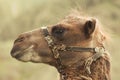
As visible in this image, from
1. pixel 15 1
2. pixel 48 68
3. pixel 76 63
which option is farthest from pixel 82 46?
pixel 15 1

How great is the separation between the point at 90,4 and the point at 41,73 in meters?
5.17

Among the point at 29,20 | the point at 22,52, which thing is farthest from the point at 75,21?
the point at 29,20

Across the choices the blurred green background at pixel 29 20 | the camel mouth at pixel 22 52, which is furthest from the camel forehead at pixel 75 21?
the blurred green background at pixel 29 20

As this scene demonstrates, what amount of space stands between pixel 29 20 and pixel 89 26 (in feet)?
63.7

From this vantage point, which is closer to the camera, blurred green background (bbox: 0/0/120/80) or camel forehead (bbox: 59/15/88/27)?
camel forehead (bbox: 59/15/88/27)

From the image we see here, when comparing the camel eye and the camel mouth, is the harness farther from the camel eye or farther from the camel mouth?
the camel mouth

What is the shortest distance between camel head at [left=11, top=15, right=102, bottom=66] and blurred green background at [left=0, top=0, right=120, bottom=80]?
12.9 meters

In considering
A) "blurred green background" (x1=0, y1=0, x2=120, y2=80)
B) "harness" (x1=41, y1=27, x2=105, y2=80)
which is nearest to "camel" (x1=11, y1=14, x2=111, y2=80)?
"harness" (x1=41, y1=27, x2=105, y2=80)

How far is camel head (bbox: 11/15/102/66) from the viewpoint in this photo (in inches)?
306

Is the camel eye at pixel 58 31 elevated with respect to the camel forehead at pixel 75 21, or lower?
lower

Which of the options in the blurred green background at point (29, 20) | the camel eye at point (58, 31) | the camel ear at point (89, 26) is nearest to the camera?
the camel ear at point (89, 26)

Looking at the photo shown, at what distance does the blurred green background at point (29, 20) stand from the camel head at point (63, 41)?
1290 cm

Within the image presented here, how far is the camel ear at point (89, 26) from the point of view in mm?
7707

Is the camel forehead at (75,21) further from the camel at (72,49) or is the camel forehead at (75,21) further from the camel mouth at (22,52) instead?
the camel mouth at (22,52)
